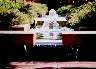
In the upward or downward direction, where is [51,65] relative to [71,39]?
downward

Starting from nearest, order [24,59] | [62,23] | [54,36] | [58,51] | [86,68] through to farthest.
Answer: [86,68] < [24,59] < [58,51] < [54,36] < [62,23]

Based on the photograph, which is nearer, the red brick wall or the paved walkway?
the paved walkway

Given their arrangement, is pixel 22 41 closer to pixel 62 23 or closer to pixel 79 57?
pixel 79 57

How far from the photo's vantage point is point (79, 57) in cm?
870

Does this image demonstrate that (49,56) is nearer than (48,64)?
No

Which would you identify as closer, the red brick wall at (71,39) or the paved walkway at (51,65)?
the paved walkway at (51,65)

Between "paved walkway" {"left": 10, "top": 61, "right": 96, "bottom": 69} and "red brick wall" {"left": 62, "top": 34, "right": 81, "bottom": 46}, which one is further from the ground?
"red brick wall" {"left": 62, "top": 34, "right": 81, "bottom": 46}

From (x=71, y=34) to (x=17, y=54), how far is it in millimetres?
1956

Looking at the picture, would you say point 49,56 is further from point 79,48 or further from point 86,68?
point 86,68

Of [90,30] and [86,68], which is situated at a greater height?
[90,30]

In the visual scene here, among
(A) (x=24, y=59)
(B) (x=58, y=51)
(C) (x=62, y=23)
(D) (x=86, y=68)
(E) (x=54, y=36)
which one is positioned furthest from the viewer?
(C) (x=62, y=23)

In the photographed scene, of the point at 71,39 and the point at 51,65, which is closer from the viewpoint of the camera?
the point at 51,65

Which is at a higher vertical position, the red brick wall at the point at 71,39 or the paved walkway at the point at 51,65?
the red brick wall at the point at 71,39

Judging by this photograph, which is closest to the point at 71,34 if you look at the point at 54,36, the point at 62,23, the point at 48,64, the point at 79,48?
the point at 79,48
